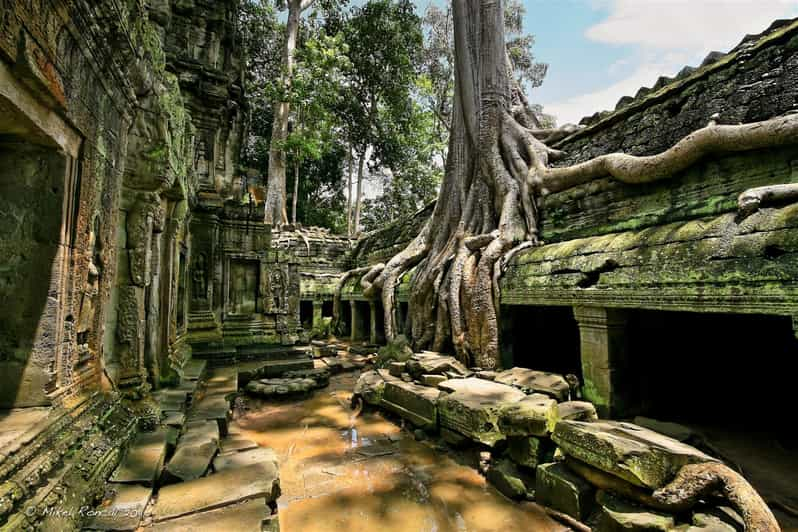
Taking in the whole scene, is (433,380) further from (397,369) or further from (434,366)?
(397,369)

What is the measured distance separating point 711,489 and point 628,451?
419mm

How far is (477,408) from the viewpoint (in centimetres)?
370

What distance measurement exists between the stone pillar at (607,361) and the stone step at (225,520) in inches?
120

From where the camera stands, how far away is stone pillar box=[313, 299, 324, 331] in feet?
39.6

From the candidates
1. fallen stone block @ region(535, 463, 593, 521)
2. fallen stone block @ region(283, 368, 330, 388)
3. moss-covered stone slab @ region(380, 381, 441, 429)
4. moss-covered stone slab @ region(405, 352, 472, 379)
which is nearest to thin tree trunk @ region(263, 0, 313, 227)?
fallen stone block @ region(283, 368, 330, 388)

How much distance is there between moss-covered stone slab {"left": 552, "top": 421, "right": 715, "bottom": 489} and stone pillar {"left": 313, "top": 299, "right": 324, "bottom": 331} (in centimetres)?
966

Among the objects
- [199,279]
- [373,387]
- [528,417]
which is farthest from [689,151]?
[199,279]

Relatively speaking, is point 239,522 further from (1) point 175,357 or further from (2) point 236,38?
(2) point 236,38

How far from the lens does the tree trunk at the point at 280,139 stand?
1339cm

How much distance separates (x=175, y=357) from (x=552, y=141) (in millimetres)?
6612

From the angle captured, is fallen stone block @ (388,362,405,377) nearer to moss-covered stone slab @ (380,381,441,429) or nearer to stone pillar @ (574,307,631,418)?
moss-covered stone slab @ (380,381,441,429)

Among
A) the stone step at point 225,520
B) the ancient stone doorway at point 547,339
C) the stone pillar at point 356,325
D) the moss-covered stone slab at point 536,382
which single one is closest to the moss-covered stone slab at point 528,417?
the moss-covered stone slab at point 536,382

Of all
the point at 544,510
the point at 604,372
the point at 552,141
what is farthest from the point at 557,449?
the point at 552,141

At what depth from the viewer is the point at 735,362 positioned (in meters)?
4.66
